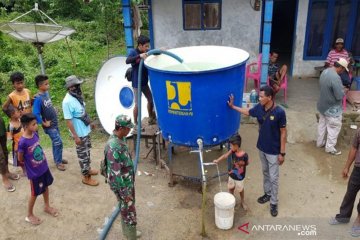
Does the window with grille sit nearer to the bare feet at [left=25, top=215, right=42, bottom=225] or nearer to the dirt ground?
the dirt ground

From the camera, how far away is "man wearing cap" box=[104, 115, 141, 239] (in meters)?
3.61

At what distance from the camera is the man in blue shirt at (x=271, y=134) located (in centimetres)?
421

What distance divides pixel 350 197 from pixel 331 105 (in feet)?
6.21

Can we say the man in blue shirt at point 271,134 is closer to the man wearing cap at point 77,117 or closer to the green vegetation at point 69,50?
the man wearing cap at point 77,117

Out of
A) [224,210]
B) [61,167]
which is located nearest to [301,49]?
[224,210]

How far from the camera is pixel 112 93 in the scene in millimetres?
6965

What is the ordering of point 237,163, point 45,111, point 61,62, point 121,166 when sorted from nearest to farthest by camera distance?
point 121,166 → point 237,163 → point 45,111 → point 61,62

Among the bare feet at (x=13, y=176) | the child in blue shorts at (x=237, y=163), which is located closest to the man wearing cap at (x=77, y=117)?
the bare feet at (x=13, y=176)

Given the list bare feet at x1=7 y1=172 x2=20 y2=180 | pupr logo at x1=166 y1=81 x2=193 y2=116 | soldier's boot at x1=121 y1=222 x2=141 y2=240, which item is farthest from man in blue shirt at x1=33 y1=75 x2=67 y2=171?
soldier's boot at x1=121 y1=222 x2=141 y2=240

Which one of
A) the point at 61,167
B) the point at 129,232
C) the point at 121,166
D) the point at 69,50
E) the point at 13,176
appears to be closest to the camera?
the point at 121,166

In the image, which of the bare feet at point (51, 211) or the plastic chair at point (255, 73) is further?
the plastic chair at point (255, 73)

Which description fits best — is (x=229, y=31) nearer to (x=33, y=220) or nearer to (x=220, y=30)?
(x=220, y=30)

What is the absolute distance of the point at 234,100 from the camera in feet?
15.7

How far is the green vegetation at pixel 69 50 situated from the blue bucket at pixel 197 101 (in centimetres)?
253
